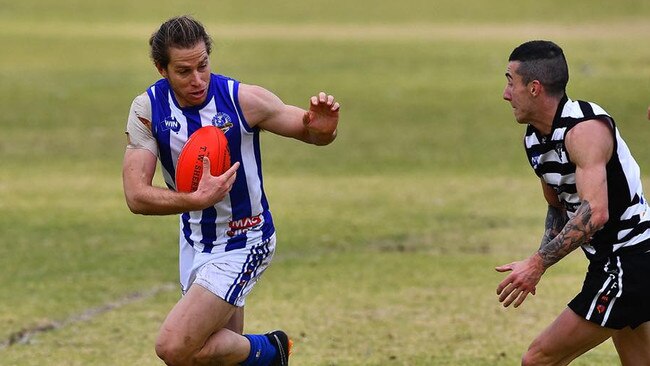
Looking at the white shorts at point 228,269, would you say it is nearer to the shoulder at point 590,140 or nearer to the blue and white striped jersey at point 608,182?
the blue and white striped jersey at point 608,182

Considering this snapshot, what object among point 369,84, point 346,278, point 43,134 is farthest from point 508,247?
point 369,84

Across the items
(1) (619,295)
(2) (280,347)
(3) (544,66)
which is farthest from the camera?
(2) (280,347)

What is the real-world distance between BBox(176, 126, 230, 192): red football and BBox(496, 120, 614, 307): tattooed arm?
1753 mm

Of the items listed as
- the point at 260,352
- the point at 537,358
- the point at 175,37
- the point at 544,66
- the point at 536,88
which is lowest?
the point at 260,352

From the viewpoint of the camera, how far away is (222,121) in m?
7.73

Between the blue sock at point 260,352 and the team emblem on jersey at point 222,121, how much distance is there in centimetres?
133

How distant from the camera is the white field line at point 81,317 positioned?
1025 centimetres

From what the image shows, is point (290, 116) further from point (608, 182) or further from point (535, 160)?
point (608, 182)

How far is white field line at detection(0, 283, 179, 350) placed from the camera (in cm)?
1025

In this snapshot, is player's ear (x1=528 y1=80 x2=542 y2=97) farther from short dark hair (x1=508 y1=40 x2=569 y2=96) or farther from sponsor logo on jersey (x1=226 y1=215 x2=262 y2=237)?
sponsor logo on jersey (x1=226 y1=215 x2=262 y2=237)

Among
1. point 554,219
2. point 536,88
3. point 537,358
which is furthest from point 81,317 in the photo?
point 536,88

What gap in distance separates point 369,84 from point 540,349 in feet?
76.7

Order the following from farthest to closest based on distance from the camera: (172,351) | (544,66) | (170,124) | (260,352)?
(260,352), (170,124), (172,351), (544,66)

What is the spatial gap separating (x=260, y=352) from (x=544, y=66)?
2.49 meters
